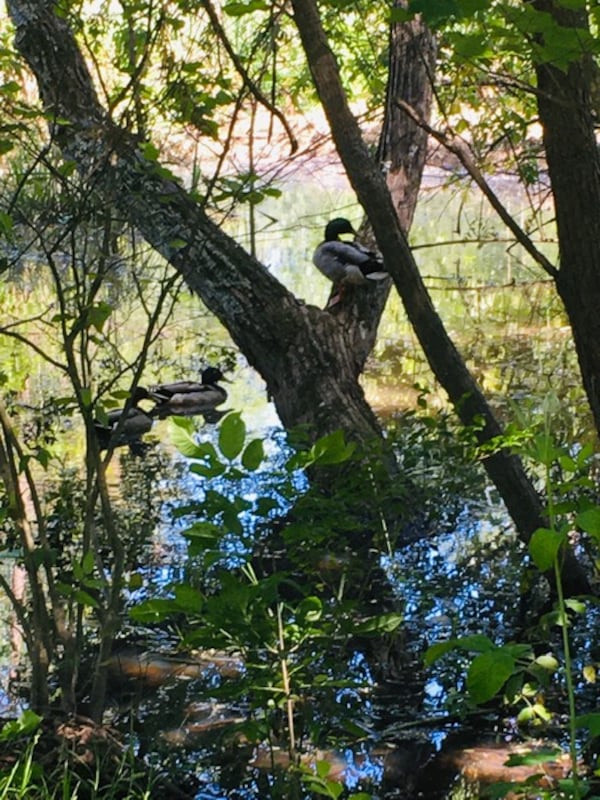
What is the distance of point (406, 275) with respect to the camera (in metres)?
3.71

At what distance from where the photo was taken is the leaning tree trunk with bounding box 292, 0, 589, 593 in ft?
11.3

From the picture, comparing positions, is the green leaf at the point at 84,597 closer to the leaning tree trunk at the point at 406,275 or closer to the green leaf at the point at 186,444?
the green leaf at the point at 186,444

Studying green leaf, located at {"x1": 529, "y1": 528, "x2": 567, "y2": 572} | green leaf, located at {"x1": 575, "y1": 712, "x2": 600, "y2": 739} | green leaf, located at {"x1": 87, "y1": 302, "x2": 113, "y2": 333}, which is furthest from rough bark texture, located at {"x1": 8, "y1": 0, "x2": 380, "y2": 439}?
green leaf, located at {"x1": 529, "y1": 528, "x2": 567, "y2": 572}

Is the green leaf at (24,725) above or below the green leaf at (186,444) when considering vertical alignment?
below

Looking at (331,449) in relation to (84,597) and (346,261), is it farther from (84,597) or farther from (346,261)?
(346,261)

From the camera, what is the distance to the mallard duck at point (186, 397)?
24.5 feet

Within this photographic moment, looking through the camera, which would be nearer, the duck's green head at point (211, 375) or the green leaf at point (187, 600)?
the green leaf at point (187, 600)

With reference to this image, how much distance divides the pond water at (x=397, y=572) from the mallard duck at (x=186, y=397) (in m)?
0.16

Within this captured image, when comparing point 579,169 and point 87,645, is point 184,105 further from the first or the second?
point 87,645

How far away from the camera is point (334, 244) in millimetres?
7195

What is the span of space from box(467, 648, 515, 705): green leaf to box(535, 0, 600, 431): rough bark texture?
1827 millimetres

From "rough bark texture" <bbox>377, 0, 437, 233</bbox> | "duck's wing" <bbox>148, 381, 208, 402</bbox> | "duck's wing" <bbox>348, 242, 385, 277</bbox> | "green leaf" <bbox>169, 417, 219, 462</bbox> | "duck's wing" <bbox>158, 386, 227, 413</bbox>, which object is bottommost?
"green leaf" <bbox>169, 417, 219, 462</bbox>

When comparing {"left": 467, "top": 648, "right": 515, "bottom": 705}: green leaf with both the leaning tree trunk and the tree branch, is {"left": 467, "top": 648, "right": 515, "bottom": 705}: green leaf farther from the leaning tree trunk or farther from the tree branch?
the leaning tree trunk

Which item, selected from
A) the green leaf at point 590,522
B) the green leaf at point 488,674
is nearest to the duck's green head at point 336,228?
the green leaf at point 590,522
